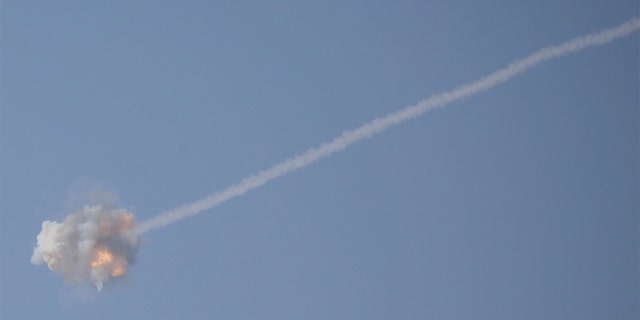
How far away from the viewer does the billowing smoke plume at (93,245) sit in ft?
481

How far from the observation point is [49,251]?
486 feet

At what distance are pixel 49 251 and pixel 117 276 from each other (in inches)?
201

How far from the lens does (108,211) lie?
148 meters

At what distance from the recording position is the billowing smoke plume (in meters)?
147

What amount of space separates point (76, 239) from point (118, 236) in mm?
2795

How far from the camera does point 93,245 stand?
14725cm

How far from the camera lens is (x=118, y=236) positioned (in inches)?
5812

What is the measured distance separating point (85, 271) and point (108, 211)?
427 cm

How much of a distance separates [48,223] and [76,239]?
2521 mm

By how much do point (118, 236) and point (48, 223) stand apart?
4934 millimetres

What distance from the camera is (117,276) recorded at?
147000 millimetres

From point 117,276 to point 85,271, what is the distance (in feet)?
7.07
